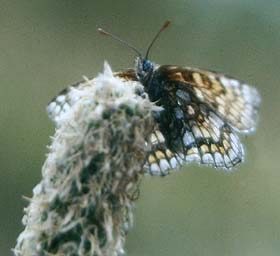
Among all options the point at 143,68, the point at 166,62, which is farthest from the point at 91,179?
the point at 166,62

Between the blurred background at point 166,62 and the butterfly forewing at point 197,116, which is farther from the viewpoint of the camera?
the blurred background at point 166,62

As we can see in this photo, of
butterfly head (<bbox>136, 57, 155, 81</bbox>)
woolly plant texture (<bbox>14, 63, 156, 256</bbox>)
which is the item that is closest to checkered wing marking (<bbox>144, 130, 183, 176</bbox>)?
butterfly head (<bbox>136, 57, 155, 81</bbox>)

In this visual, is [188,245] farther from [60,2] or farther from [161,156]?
[161,156]

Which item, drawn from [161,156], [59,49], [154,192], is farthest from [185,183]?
[161,156]

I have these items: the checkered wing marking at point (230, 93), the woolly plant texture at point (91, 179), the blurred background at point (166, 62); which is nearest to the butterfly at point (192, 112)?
the checkered wing marking at point (230, 93)

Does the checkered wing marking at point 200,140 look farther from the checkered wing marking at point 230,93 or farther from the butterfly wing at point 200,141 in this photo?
the checkered wing marking at point 230,93

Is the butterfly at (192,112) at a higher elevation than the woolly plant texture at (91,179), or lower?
higher
